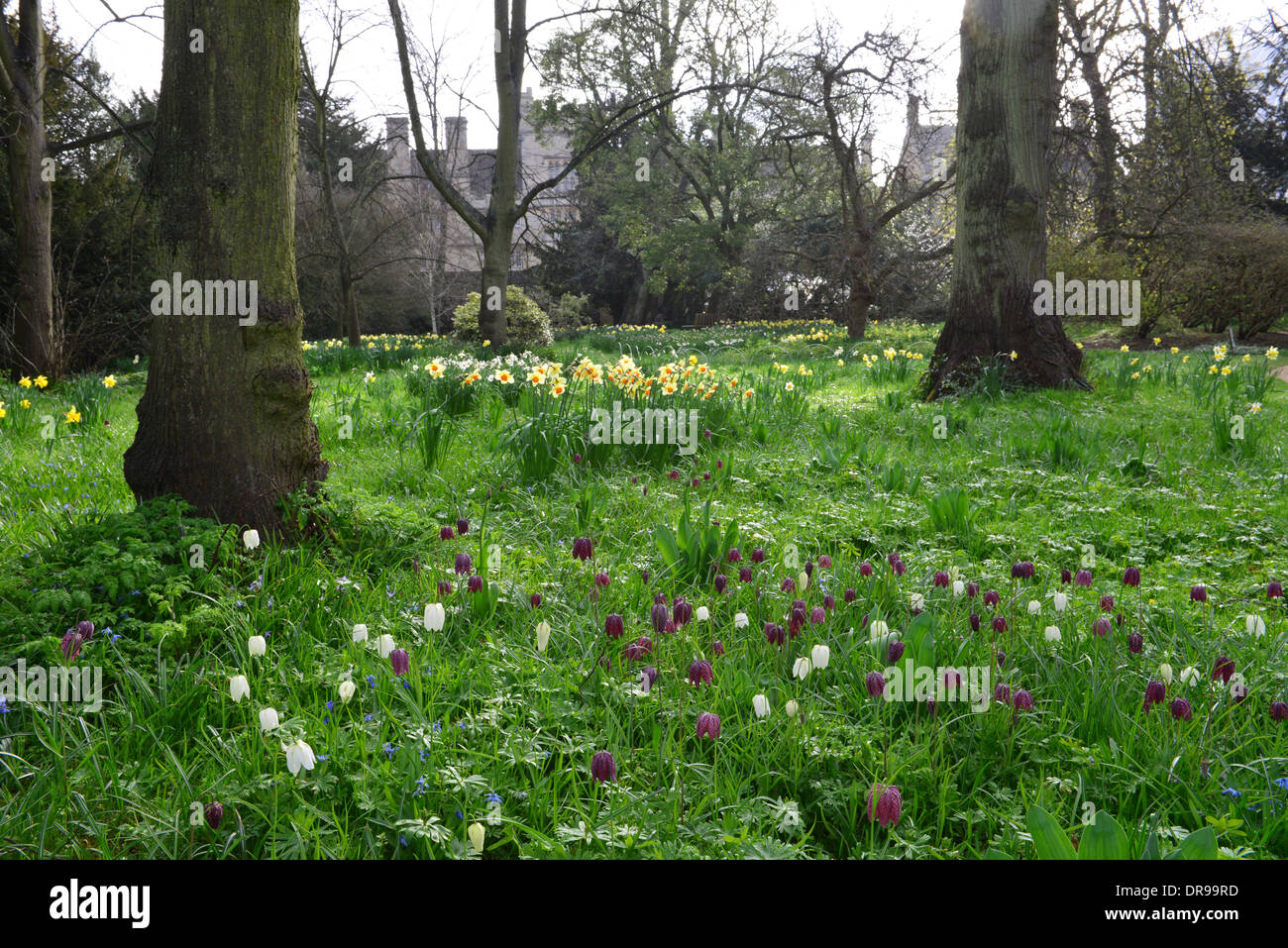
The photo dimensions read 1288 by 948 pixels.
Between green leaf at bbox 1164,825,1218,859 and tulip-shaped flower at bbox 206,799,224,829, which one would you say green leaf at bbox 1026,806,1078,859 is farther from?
tulip-shaped flower at bbox 206,799,224,829

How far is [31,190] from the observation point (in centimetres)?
939

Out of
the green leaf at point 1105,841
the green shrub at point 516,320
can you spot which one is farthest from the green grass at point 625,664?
the green shrub at point 516,320

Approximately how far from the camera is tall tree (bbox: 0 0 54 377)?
30.6ft

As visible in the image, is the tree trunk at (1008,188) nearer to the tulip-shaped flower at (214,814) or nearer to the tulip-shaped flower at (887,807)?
the tulip-shaped flower at (887,807)

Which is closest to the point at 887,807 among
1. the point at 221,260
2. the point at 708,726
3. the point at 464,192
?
the point at 708,726

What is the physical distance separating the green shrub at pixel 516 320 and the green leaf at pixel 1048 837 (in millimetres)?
14405

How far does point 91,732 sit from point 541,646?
1.11 m

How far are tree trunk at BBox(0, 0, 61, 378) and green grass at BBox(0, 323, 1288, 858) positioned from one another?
20.6 ft

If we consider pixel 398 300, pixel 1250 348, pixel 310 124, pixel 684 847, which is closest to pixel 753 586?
pixel 684 847

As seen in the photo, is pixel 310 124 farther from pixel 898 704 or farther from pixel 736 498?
pixel 898 704

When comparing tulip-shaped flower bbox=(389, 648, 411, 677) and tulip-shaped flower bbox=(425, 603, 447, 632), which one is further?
tulip-shaped flower bbox=(425, 603, 447, 632)

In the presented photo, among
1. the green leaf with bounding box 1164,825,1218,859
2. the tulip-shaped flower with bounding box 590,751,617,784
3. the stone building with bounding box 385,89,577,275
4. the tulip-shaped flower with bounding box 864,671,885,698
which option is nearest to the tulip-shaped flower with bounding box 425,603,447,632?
the tulip-shaped flower with bounding box 590,751,617,784

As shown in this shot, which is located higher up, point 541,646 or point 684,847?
point 541,646

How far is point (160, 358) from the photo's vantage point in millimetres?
3117
